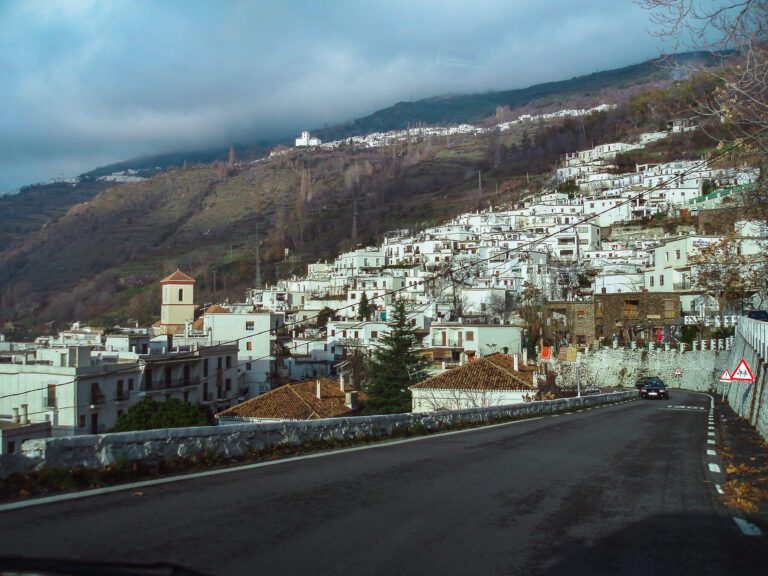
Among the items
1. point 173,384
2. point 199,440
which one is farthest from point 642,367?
point 199,440

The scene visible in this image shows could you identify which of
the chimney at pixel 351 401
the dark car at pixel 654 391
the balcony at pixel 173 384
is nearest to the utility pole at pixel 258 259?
the balcony at pixel 173 384

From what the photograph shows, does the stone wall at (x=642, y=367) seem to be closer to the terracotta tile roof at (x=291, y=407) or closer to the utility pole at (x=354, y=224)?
the terracotta tile roof at (x=291, y=407)

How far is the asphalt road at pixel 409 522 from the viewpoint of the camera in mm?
5121

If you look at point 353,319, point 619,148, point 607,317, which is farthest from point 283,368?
point 619,148

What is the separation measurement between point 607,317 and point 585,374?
25.6 ft

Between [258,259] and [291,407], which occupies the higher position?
[258,259]

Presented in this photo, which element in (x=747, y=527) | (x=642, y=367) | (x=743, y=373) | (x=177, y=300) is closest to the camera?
(x=747, y=527)

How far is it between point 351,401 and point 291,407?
7.73 meters

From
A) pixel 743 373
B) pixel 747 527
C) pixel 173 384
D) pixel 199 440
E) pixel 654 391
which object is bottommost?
pixel 173 384

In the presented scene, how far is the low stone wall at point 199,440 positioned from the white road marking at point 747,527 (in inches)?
230

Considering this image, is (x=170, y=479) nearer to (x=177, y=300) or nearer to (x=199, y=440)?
(x=199, y=440)

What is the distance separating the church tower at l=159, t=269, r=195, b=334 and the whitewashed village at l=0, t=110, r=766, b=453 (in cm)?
17

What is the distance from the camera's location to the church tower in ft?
246

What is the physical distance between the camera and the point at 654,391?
121 feet
